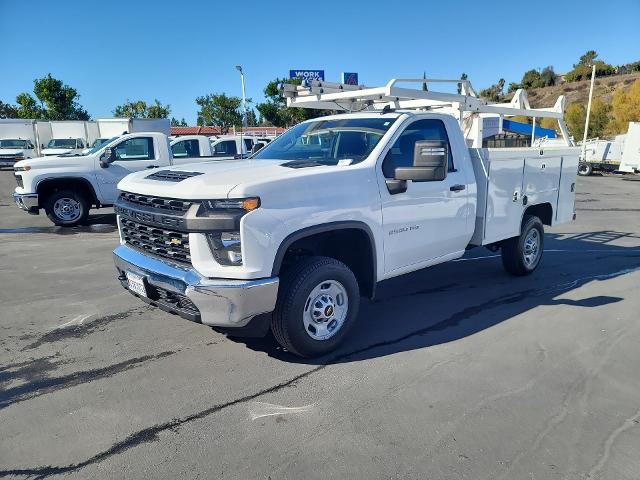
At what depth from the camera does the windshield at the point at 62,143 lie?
29.4m

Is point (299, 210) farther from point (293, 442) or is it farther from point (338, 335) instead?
point (293, 442)

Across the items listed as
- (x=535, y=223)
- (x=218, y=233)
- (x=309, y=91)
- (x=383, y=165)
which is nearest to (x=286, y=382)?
(x=218, y=233)

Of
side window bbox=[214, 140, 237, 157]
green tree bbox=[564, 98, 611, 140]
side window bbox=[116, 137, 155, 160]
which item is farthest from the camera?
green tree bbox=[564, 98, 611, 140]

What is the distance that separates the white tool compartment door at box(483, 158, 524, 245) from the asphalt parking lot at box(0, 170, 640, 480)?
0.77 metres

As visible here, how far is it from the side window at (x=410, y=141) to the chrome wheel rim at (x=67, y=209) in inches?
330

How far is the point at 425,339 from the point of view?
14.2ft

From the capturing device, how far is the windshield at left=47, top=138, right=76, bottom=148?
29.4m

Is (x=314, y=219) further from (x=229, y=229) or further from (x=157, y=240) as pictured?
(x=157, y=240)

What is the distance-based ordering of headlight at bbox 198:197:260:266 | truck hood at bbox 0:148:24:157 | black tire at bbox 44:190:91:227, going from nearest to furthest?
Answer: headlight at bbox 198:197:260:266 < black tire at bbox 44:190:91:227 < truck hood at bbox 0:148:24:157

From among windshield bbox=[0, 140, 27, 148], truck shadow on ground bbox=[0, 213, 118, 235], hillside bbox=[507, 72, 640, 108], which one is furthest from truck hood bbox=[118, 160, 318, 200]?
hillside bbox=[507, 72, 640, 108]

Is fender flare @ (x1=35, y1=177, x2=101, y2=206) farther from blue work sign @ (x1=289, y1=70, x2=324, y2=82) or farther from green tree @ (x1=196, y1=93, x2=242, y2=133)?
green tree @ (x1=196, y1=93, x2=242, y2=133)

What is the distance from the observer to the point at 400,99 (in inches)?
203

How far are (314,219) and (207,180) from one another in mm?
844

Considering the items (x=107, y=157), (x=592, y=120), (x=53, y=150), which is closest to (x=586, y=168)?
(x=592, y=120)
